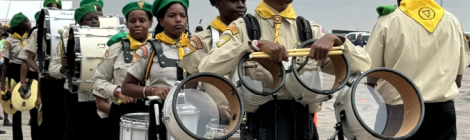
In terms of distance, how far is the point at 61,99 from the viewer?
29.6 ft

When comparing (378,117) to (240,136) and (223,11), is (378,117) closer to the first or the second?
(240,136)

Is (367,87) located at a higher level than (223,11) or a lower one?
lower

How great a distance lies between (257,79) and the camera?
12.2 ft

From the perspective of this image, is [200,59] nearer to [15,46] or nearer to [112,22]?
[112,22]

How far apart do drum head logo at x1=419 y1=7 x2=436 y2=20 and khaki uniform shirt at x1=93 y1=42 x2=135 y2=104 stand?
7.96ft

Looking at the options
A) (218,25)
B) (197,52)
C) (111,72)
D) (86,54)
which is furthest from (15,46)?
(197,52)

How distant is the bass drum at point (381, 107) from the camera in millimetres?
3375

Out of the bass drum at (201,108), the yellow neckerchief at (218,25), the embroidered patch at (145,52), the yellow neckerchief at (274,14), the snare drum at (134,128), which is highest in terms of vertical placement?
the yellow neckerchief at (274,14)

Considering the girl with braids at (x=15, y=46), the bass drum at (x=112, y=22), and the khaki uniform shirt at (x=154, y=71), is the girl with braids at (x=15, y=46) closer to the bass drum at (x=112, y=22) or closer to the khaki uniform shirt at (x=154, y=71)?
the bass drum at (x=112, y=22)

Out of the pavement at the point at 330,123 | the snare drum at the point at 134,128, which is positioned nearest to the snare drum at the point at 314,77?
the snare drum at the point at 134,128

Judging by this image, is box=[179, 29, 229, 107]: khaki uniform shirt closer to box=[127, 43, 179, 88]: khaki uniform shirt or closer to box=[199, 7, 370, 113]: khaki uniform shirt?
box=[199, 7, 370, 113]: khaki uniform shirt

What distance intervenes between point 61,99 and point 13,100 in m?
1.60

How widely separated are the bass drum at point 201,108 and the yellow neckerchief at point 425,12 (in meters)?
2.22

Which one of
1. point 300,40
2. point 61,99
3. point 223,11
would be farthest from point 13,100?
point 300,40
